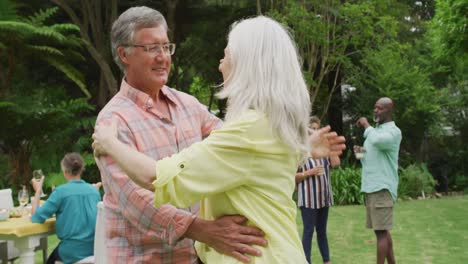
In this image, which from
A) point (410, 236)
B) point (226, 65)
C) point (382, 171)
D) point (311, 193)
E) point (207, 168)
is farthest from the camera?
point (410, 236)

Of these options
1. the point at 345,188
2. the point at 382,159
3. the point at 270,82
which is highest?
the point at 270,82

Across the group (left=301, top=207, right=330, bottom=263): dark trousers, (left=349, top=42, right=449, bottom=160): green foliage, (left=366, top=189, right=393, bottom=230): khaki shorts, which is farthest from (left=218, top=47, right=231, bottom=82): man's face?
(left=349, top=42, right=449, bottom=160): green foliage

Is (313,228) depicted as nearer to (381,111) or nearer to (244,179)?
(381,111)

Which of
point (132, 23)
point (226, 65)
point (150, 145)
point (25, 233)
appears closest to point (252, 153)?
point (226, 65)

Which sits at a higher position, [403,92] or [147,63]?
[147,63]

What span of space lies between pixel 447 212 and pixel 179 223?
1155 centimetres

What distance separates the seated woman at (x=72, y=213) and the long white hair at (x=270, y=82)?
3874 mm

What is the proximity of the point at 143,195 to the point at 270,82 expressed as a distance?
56 cm

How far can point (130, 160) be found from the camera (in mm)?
1867

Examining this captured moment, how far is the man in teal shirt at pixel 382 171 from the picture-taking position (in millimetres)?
6258

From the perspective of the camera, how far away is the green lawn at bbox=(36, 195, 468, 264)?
25.7ft

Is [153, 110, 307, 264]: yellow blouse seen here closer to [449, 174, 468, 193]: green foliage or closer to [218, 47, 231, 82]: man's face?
[218, 47, 231, 82]: man's face

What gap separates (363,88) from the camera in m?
18.1

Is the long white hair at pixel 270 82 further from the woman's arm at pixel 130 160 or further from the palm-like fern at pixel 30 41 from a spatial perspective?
the palm-like fern at pixel 30 41
